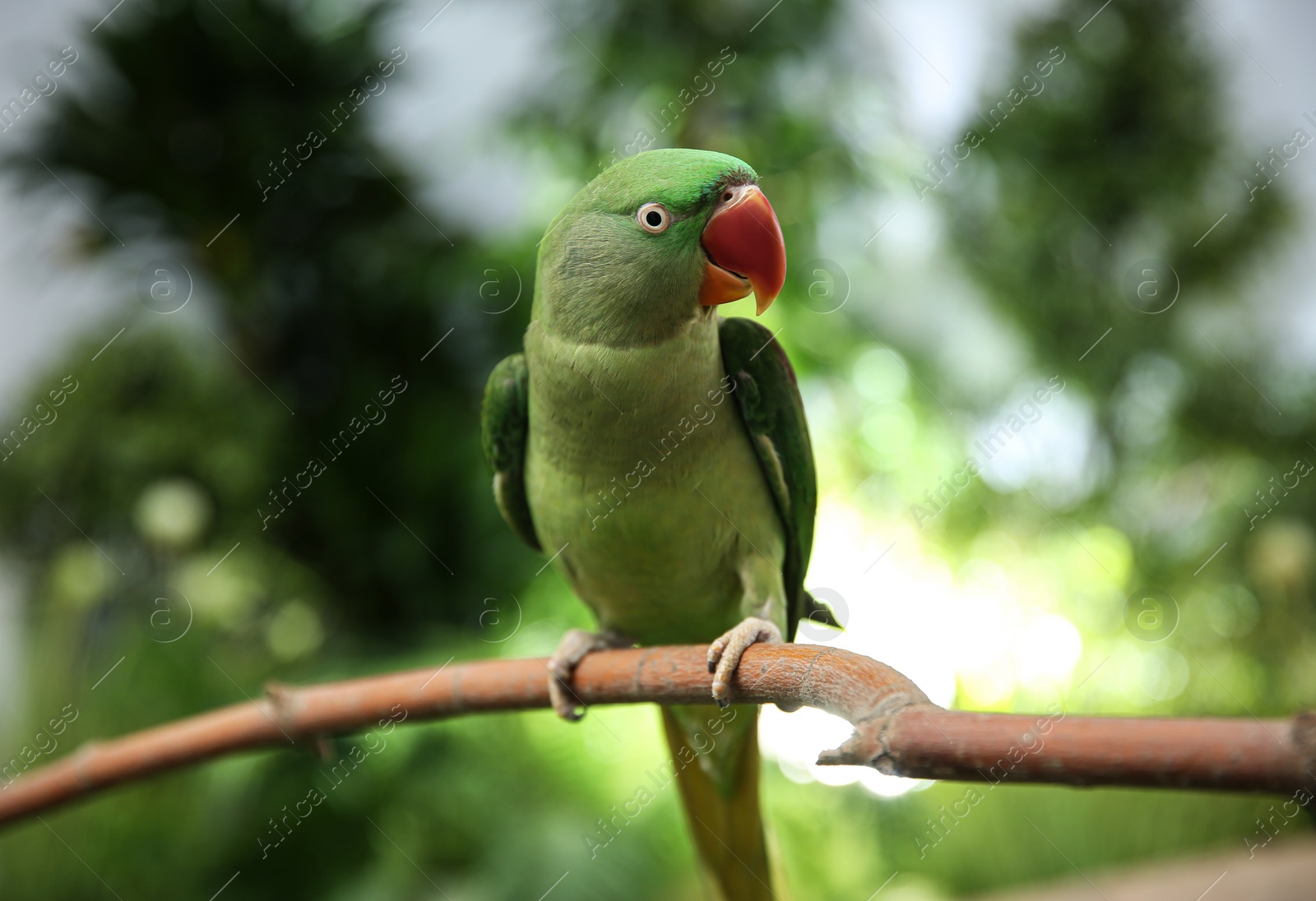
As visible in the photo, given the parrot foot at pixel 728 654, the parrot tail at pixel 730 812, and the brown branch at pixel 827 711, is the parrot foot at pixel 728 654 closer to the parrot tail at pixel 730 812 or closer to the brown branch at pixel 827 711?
the brown branch at pixel 827 711

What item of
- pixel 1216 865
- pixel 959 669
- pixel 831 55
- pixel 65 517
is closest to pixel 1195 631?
pixel 959 669

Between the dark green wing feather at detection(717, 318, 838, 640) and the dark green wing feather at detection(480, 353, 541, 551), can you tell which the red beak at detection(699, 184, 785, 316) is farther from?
the dark green wing feather at detection(480, 353, 541, 551)

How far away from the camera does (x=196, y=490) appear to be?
2021mm

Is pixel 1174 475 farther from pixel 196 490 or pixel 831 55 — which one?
pixel 196 490

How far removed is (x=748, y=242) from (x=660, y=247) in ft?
0.23

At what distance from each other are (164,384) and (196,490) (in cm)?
34

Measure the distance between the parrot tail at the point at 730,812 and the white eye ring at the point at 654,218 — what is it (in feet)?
1.67

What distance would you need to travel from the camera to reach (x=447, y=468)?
1.97 m

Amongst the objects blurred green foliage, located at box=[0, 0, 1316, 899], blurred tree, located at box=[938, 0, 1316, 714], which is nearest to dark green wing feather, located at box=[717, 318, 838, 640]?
blurred green foliage, located at box=[0, 0, 1316, 899]

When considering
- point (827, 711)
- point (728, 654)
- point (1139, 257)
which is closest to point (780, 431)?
point (728, 654)

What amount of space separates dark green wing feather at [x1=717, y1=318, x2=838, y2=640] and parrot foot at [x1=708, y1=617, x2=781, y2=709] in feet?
0.48

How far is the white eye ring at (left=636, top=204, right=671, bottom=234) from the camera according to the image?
0.62 meters

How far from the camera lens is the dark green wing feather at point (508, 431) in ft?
3.02

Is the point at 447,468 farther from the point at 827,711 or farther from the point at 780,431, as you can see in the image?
the point at 827,711
